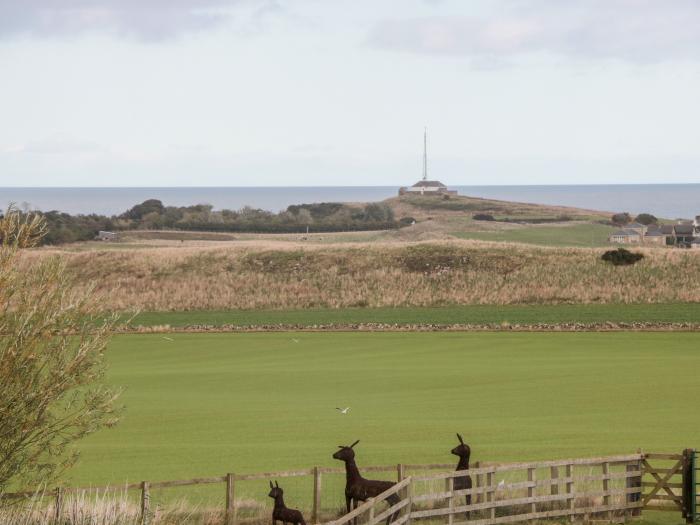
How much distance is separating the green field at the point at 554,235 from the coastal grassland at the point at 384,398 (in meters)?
A: 74.9

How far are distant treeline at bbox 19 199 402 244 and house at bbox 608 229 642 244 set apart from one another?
33079mm

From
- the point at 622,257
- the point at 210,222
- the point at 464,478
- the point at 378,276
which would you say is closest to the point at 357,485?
the point at 464,478

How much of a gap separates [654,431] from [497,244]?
64038 mm

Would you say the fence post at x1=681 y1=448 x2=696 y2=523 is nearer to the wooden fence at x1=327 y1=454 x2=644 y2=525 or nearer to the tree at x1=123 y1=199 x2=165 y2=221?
the wooden fence at x1=327 y1=454 x2=644 y2=525

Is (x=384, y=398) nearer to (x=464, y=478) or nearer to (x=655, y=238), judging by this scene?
(x=464, y=478)

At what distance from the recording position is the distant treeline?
147 meters

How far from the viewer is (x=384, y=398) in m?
41.9

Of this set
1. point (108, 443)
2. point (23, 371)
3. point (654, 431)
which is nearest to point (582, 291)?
point (654, 431)

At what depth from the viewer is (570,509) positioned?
24.1m

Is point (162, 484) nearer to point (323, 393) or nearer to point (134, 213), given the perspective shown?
point (323, 393)

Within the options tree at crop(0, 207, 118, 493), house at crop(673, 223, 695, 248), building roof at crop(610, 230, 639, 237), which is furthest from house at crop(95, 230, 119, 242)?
tree at crop(0, 207, 118, 493)

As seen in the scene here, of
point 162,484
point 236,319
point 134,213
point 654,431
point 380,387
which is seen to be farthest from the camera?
point 134,213

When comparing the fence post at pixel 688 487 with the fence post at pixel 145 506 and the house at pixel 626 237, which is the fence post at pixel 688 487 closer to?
the fence post at pixel 145 506

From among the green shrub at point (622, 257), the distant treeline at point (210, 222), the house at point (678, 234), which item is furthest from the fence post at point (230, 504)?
the house at point (678, 234)
